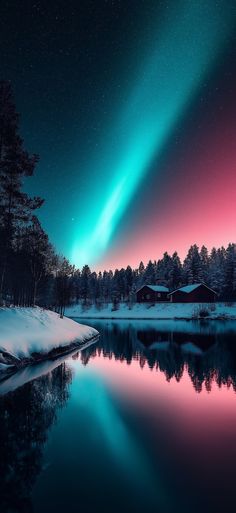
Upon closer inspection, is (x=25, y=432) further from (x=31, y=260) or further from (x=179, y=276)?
(x=179, y=276)

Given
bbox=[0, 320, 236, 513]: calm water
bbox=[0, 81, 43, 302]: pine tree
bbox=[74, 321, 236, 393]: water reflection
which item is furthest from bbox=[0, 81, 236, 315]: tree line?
bbox=[0, 320, 236, 513]: calm water

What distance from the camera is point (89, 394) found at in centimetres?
1391

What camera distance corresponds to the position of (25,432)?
9133 millimetres

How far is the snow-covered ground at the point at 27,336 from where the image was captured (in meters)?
17.9

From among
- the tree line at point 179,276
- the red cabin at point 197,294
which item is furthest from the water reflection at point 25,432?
the red cabin at point 197,294

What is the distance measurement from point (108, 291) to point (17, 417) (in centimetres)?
14521

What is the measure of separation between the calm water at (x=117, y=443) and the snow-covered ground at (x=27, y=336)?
2.05 metres

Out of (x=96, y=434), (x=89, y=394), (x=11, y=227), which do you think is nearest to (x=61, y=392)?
(x=89, y=394)

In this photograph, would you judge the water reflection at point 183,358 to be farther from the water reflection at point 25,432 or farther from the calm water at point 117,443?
the water reflection at point 25,432

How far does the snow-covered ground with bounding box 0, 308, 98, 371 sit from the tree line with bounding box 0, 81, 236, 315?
4720 millimetres

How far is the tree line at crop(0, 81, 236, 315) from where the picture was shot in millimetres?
25578

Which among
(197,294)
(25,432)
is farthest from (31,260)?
(197,294)

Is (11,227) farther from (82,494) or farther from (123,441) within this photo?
(82,494)

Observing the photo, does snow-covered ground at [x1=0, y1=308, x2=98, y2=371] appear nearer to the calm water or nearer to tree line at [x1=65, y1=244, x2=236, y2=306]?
the calm water
